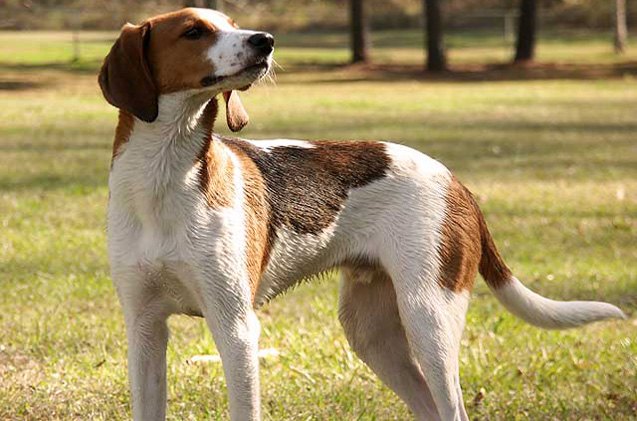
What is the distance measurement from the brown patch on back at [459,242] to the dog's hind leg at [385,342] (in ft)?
1.12

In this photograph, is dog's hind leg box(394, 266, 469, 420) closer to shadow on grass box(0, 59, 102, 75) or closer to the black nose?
the black nose

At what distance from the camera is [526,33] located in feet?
125

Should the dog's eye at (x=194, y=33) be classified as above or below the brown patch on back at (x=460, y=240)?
above

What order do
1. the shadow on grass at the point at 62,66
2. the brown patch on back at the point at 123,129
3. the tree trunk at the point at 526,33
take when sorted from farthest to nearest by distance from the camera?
the tree trunk at the point at 526,33 → the shadow on grass at the point at 62,66 → the brown patch on back at the point at 123,129

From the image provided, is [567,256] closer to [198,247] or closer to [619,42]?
[198,247]

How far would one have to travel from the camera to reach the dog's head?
13.6ft

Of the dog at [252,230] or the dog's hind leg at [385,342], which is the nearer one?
the dog at [252,230]

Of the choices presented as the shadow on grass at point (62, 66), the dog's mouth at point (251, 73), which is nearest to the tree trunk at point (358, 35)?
the shadow on grass at point (62, 66)

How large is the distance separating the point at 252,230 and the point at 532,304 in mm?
1354

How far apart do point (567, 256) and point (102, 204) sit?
13.4ft

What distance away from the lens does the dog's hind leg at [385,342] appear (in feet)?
16.6

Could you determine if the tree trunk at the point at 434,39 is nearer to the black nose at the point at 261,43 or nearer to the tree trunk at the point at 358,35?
the tree trunk at the point at 358,35

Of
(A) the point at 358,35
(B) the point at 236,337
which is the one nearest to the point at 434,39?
(A) the point at 358,35

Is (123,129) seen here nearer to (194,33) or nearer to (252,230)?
(194,33)
